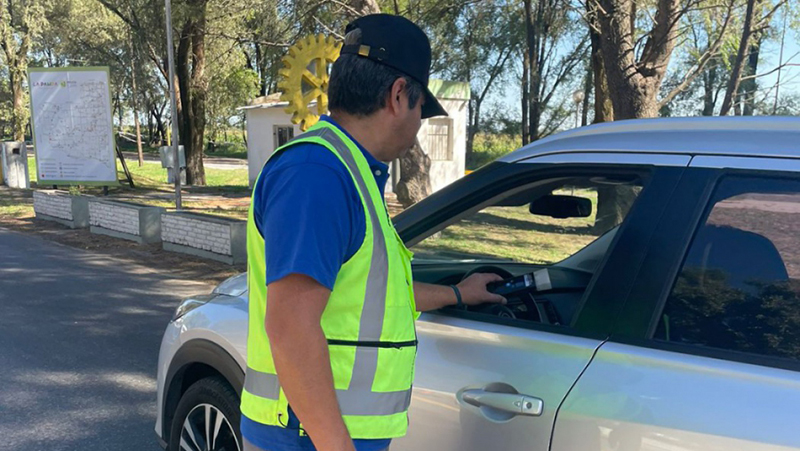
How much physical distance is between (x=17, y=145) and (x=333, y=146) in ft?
75.4

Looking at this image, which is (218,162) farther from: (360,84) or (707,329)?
(707,329)

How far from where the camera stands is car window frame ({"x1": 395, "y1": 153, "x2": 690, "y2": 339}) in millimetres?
1680

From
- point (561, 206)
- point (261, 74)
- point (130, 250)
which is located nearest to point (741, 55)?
point (561, 206)

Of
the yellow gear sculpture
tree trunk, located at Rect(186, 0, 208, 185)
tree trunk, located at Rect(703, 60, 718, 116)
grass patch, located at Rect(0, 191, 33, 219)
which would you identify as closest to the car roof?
the yellow gear sculpture

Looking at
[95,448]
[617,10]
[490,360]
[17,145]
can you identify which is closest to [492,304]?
[490,360]

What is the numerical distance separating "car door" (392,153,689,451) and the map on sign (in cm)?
1477

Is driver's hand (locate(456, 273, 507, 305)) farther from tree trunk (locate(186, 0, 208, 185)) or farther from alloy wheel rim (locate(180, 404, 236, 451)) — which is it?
tree trunk (locate(186, 0, 208, 185))

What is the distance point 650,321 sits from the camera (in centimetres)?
164

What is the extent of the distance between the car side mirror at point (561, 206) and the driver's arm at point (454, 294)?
1.12ft

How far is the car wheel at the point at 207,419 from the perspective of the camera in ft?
8.04

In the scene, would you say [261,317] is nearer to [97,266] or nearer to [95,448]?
[95,448]

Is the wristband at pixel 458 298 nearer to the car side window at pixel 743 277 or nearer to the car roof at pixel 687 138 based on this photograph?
the car roof at pixel 687 138

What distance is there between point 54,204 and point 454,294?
13474 mm

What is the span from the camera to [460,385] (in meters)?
1.84
